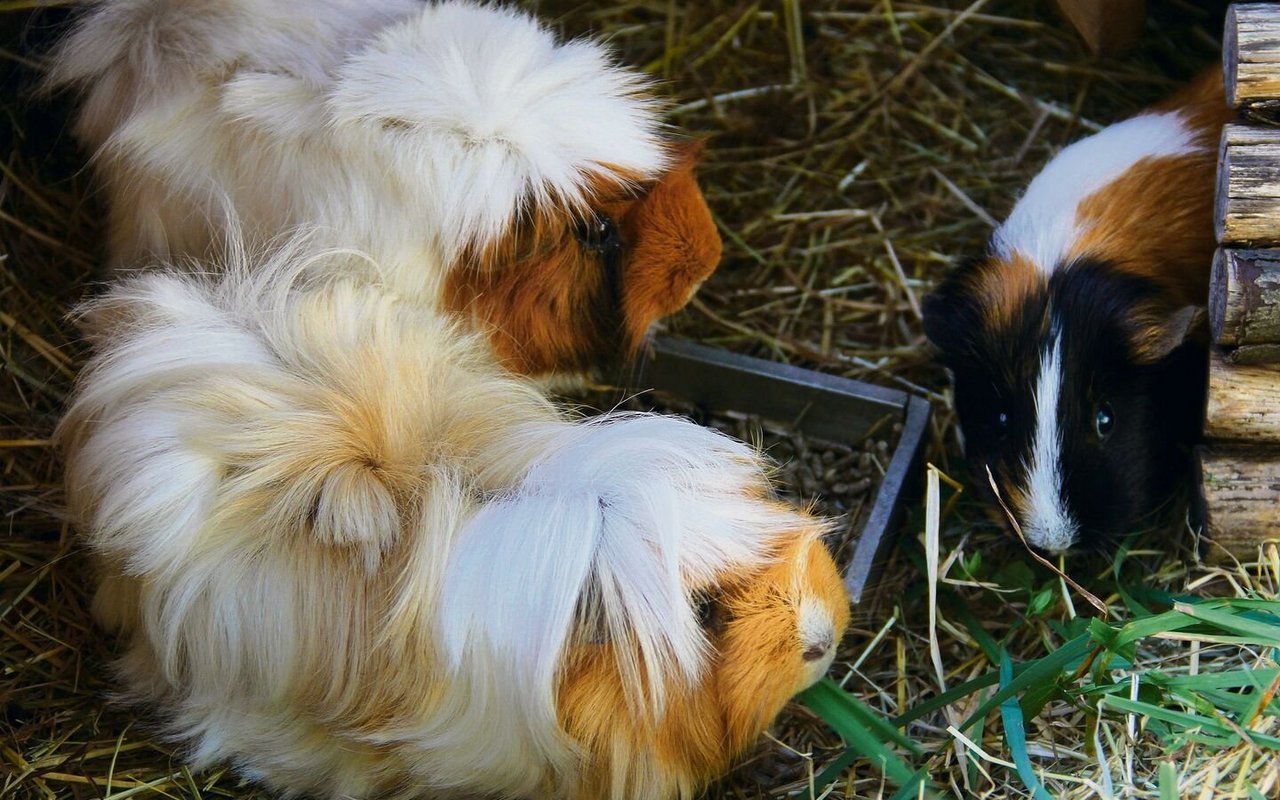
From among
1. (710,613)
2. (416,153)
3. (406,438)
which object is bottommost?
(710,613)

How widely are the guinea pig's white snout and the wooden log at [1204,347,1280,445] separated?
864mm

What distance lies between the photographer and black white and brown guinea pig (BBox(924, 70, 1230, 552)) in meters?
2.03

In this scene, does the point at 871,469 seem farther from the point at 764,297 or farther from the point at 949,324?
the point at 764,297

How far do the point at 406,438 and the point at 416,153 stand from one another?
50cm

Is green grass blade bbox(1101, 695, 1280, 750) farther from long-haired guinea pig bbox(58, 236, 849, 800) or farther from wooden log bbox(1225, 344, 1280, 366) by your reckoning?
wooden log bbox(1225, 344, 1280, 366)

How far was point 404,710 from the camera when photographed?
5.16 feet

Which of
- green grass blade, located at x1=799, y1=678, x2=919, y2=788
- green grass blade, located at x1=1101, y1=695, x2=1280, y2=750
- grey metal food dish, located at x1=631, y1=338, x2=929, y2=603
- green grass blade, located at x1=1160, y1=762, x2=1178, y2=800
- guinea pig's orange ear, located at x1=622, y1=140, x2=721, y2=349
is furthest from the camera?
grey metal food dish, located at x1=631, y1=338, x2=929, y2=603

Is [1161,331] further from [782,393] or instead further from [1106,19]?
[1106,19]

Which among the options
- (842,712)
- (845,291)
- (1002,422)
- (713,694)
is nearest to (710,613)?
(713,694)

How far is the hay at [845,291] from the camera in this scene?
1.88 m

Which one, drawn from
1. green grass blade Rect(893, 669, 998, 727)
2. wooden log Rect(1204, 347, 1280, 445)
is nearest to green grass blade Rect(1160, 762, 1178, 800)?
green grass blade Rect(893, 669, 998, 727)

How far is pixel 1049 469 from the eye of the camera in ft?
6.59

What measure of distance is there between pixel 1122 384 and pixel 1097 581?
40cm

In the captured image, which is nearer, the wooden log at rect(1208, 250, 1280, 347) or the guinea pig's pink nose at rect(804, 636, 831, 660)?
the guinea pig's pink nose at rect(804, 636, 831, 660)
